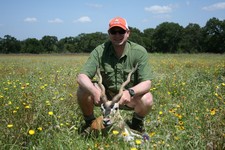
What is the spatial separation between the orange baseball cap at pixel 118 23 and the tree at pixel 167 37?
85565mm

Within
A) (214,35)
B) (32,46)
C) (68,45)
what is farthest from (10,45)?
(214,35)

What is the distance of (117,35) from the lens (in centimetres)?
462

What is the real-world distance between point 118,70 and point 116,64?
11cm

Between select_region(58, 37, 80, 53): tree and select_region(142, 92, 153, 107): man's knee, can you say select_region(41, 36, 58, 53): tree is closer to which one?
select_region(58, 37, 80, 53): tree

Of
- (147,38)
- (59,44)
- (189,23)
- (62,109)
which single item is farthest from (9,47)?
(62,109)

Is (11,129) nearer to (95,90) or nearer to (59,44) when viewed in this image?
(95,90)

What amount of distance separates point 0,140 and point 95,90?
146 centimetres

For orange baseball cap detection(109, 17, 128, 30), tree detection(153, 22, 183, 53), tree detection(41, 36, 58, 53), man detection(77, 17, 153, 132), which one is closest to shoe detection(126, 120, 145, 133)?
man detection(77, 17, 153, 132)

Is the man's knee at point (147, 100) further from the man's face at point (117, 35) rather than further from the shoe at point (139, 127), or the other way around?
the man's face at point (117, 35)

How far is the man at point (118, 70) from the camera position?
4.53 metres

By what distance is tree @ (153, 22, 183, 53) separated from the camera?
8969 centimetres

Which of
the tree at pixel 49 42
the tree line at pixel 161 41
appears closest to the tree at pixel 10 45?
the tree line at pixel 161 41

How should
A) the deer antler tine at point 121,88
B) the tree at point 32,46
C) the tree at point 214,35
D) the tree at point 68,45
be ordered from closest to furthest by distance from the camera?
the deer antler tine at point 121,88
the tree at point 214,35
the tree at point 68,45
the tree at point 32,46

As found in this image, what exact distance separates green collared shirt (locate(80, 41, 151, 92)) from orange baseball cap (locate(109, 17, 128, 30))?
38cm
